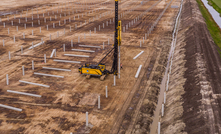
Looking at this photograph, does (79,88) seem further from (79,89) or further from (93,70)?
(93,70)

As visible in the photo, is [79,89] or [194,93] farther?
[79,89]

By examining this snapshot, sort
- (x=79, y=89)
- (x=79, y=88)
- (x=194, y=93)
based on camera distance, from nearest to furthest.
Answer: (x=194, y=93), (x=79, y=89), (x=79, y=88)

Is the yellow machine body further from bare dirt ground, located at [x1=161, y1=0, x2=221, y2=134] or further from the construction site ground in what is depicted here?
bare dirt ground, located at [x1=161, y1=0, x2=221, y2=134]

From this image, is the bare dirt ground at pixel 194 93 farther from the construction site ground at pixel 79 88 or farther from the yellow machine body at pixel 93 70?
the yellow machine body at pixel 93 70

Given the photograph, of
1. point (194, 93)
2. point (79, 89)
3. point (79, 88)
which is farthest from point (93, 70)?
point (194, 93)

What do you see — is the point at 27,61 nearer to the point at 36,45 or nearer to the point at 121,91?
the point at 36,45

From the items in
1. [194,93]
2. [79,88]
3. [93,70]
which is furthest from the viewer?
[93,70]

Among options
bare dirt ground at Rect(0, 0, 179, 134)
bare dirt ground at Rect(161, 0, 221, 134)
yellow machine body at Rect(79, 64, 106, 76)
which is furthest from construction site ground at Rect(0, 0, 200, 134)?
bare dirt ground at Rect(161, 0, 221, 134)

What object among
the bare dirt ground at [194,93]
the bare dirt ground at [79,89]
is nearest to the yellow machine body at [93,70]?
the bare dirt ground at [79,89]

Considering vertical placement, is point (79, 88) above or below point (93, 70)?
below
